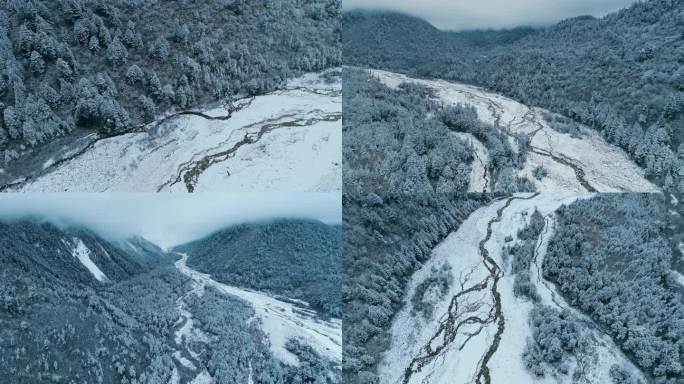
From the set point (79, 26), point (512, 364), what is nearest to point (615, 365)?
point (512, 364)

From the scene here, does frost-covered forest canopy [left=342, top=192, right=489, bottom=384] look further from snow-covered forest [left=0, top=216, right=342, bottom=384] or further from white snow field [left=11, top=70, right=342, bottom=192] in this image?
white snow field [left=11, top=70, right=342, bottom=192]

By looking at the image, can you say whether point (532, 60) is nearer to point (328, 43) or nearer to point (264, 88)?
point (328, 43)

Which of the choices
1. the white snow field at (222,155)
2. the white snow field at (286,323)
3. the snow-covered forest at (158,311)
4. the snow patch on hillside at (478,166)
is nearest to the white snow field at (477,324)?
the snow patch on hillside at (478,166)

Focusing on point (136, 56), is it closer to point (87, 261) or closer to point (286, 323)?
point (87, 261)

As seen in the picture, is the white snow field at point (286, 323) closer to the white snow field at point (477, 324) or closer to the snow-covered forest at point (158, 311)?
the snow-covered forest at point (158, 311)

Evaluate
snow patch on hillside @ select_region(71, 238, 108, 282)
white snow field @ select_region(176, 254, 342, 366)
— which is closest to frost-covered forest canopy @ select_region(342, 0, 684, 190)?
white snow field @ select_region(176, 254, 342, 366)

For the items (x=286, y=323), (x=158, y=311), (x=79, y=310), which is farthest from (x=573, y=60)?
(x=79, y=310)

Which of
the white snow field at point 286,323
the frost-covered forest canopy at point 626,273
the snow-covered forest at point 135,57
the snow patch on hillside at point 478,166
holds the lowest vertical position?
the white snow field at point 286,323

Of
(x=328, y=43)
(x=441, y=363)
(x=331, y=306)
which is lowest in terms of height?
(x=441, y=363)
